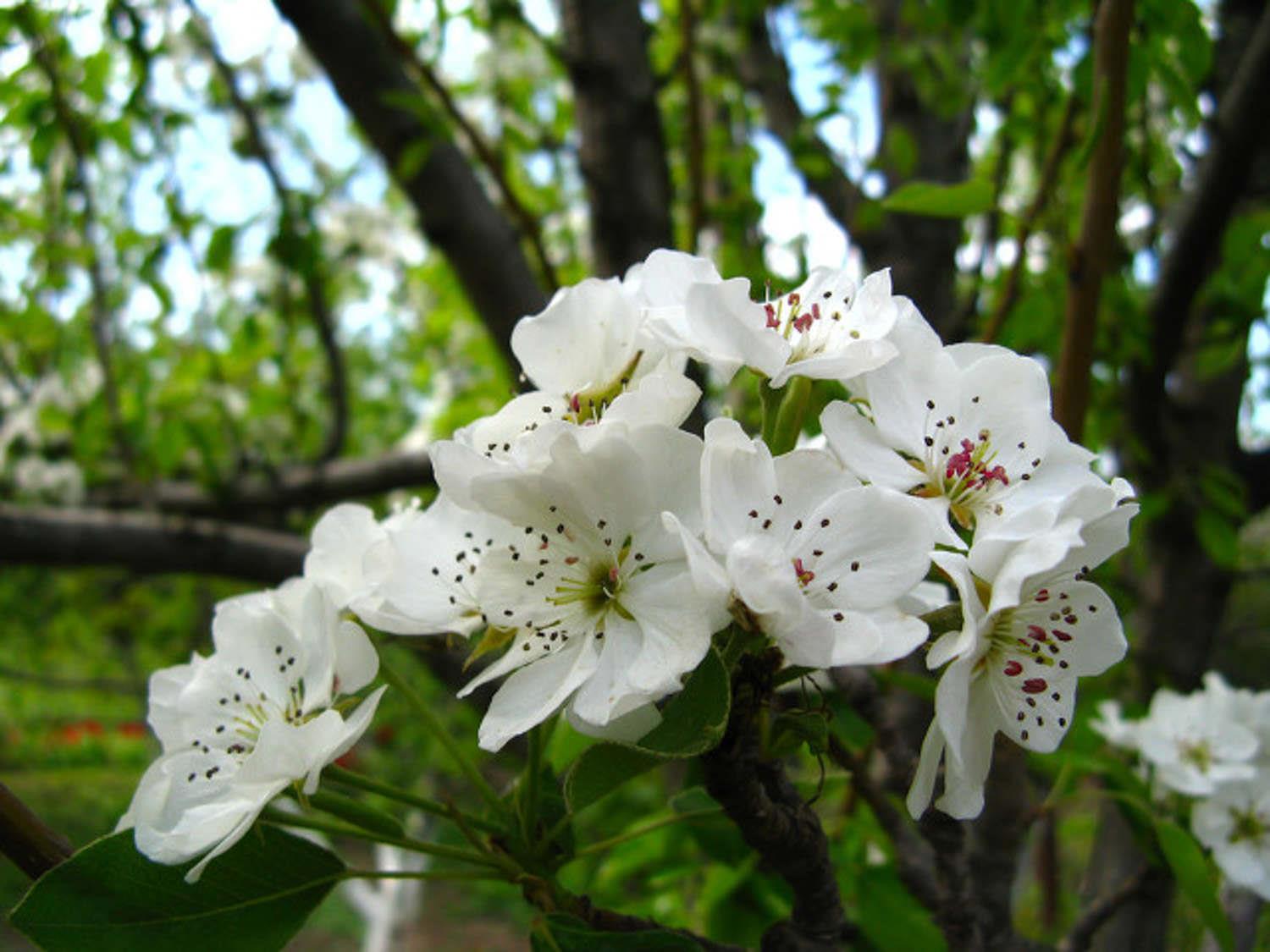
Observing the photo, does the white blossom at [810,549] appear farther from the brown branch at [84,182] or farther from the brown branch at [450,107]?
the brown branch at [84,182]

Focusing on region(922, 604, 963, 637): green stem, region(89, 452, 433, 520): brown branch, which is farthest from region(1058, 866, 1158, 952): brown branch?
region(89, 452, 433, 520): brown branch

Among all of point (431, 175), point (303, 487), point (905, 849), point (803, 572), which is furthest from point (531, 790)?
point (303, 487)

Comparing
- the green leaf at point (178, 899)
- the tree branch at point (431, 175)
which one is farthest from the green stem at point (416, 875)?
the tree branch at point (431, 175)

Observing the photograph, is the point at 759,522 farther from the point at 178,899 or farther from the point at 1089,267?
the point at 1089,267

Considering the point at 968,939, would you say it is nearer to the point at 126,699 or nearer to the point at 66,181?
the point at 66,181

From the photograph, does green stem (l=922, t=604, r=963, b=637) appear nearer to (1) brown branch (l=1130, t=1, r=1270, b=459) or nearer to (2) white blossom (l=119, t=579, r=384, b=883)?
(2) white blossom (l=119, t=579, r=384, b=883)

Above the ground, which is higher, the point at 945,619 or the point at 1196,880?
the point at 945,619
